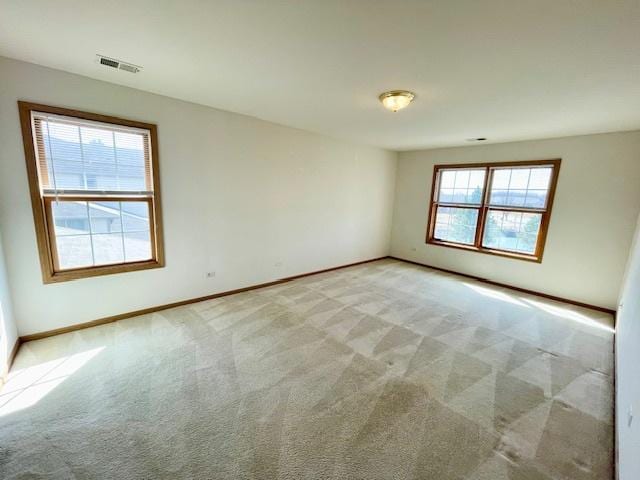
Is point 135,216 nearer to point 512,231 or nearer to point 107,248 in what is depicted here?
point 107,248

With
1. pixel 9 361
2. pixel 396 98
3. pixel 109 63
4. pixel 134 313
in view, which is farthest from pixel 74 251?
pixel 396 98

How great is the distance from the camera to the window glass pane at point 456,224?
5.14 metres

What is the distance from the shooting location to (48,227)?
2.55 m

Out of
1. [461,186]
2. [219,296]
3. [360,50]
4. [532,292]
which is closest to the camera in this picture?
[360,50]

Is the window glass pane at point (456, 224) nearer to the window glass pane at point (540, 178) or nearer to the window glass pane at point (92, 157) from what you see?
the window glass pane at point (540, 178)

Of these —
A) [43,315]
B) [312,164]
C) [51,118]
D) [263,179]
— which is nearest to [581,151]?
[312,164]

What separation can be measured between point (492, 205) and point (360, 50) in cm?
412

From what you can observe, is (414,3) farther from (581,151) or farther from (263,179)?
(581,151)

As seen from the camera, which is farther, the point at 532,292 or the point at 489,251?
the point at 489,251

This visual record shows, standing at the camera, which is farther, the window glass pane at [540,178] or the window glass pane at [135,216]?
the window glass pane at [540,178]

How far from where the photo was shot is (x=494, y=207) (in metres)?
4.78

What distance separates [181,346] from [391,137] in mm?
4202

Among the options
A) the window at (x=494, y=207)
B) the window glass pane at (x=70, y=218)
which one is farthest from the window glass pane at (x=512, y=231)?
the window glass pane at (x=70, y=218)

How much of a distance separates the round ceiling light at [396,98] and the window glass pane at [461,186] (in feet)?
10.1
